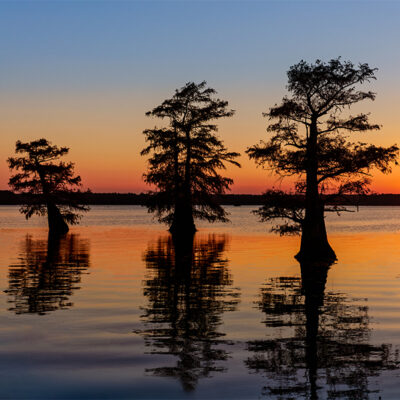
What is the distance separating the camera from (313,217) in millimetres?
37406

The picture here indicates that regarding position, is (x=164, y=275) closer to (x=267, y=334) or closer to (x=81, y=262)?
(x=81, y=262)

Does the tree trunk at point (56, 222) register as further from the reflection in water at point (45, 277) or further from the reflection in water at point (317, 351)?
the reflection in water at point (317, 351)

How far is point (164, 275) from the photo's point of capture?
30.7 metres

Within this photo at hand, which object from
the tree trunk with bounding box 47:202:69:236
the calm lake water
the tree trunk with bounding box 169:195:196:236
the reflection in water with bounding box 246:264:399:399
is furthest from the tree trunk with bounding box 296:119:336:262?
the tree trunk with bounding box 47:202:69:236

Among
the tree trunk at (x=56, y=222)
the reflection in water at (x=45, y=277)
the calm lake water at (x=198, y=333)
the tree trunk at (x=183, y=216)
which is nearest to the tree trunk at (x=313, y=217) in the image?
the calm lake water at (x=198, y=333)

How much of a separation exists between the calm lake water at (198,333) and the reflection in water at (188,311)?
44mm

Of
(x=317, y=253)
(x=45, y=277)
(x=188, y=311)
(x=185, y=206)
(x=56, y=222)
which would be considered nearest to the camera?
(x=188, y=311)

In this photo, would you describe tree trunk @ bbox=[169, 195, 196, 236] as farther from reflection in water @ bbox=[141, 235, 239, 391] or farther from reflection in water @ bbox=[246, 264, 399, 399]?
reflection in water @ bbox=[246, 264, 399, 399]

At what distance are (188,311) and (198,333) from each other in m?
3.59

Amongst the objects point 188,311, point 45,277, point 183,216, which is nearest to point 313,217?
point 45,277

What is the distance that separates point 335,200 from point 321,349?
2387 cm

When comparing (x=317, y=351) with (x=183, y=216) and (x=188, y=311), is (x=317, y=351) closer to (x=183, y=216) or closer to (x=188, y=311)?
(x=188, y=311)

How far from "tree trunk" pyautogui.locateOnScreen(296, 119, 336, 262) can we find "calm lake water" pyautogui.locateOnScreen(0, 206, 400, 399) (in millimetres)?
3744

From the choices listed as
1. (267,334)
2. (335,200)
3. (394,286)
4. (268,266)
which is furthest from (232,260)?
(267,334)
